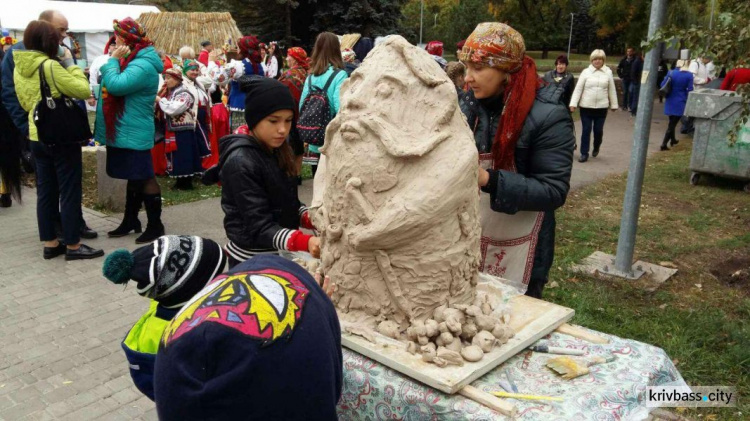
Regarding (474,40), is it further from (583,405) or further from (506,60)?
(583,405)

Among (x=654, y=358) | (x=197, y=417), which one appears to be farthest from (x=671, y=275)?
(x=197, y=417)

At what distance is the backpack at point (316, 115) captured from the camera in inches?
219

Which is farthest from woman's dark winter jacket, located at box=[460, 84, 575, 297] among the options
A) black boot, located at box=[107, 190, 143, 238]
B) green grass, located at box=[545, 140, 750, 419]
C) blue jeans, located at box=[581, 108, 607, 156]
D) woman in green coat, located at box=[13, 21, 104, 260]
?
blue jeans, located at box=[581, 108, 607, 156]

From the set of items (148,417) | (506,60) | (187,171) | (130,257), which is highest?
(506,60)

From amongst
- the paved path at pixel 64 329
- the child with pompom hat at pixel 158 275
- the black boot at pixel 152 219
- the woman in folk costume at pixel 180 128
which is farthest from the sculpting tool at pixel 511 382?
the woman in folk costume at pixel 180 128

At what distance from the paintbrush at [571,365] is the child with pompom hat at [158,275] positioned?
130cm

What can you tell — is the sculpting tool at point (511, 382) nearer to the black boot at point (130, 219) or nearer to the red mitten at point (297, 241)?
the red mitten at point (297, 241)

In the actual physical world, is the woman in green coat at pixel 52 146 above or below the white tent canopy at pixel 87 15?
below

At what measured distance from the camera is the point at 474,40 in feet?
8.63

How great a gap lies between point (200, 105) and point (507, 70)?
581 centimetres

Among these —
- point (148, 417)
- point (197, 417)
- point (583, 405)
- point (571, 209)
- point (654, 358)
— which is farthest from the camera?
point (571, 209)

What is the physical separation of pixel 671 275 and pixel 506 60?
139 inches

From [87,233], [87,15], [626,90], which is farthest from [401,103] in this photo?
[87,15]

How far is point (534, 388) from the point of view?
2.10 m
